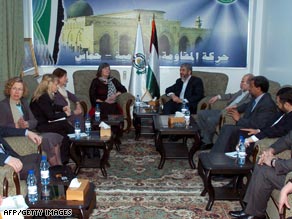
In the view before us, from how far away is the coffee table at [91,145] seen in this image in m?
4.77

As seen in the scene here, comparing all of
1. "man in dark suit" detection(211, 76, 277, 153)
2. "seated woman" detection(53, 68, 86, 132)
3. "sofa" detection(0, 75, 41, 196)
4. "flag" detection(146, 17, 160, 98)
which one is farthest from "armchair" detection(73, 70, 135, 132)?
"sofa" detection(0, 75, 41, 196)

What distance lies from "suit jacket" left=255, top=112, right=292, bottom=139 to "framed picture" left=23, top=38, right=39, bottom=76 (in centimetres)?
390

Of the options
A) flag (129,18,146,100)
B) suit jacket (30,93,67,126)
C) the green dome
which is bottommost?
suit jacket (30,93,67,126)

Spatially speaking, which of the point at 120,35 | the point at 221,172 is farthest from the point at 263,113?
the point at 120,35

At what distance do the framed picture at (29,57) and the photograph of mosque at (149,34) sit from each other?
65 cm

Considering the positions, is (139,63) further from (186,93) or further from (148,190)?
(148,190)

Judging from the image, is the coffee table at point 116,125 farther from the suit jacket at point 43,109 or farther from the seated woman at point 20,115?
the seated woman at point 20,115

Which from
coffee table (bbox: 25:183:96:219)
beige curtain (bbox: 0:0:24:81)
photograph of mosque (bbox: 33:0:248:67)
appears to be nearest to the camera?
coffee table (bbox: 25:183:96:219)

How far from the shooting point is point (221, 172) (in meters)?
3.86

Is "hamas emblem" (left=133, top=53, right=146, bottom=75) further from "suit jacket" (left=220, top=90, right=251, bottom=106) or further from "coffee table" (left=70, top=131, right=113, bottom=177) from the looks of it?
"coffee table" (left=70, top=131, right=113, bottom=177)

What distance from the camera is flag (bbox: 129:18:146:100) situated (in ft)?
24.4

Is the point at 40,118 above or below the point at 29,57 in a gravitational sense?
below

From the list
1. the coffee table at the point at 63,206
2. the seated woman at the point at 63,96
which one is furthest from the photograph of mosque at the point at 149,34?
the coffee table at the point at 63,206

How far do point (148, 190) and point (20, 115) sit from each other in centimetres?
162
